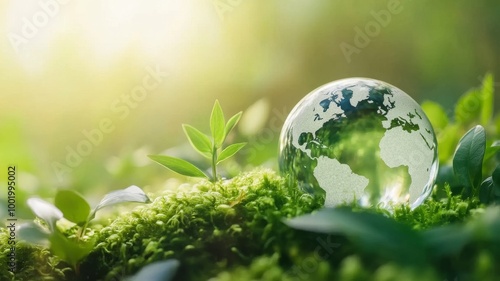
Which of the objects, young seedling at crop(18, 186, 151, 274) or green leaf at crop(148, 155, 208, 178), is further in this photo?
green leaf at crop(148, 155, 208, 178)

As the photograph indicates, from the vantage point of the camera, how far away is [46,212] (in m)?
0.82

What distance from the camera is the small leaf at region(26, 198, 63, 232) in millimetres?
816

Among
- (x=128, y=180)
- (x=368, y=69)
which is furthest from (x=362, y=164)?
(x=368, y=69)

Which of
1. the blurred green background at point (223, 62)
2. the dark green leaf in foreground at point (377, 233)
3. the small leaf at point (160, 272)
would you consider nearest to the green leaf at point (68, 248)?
the small leaf at point (160, 272)

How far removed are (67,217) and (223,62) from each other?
9.07 feet

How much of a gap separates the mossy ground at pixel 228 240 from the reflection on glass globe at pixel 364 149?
0.04 metres

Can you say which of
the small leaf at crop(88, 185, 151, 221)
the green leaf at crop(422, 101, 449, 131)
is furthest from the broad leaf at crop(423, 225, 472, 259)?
the green leaf at crop(422, 101, 449, 131)

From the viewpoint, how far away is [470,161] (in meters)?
0.98

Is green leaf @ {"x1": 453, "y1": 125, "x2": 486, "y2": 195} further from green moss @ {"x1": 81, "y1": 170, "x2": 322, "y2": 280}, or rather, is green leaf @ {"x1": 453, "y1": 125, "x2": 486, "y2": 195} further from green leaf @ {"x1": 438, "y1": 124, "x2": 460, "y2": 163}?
green leaf @ {"x1": 438, "y1": 124, "x2": 460, "y2": 163}

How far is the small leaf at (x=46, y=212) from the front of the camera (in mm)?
816

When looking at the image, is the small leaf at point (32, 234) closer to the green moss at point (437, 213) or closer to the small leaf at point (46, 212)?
the small leaf at point (46, 212)

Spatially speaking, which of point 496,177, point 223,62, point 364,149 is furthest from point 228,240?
point 223,62

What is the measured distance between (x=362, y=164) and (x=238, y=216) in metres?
0.21

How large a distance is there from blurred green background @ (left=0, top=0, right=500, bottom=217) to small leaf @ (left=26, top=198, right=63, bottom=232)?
1.92 metres
